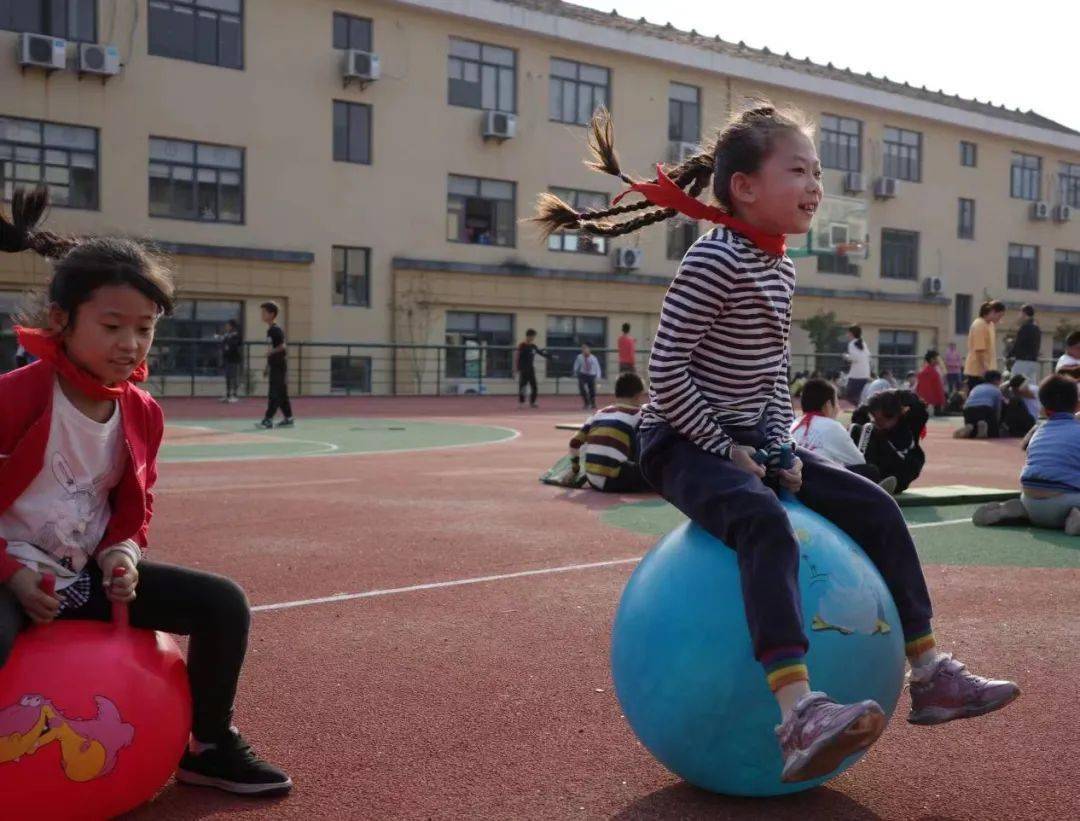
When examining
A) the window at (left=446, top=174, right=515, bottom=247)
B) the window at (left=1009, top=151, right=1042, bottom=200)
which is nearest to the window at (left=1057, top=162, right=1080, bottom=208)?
the window at (left=1009, top=151, right=1042, bottom=200)

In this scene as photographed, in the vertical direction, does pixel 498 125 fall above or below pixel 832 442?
above

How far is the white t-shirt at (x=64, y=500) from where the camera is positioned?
3.33 m

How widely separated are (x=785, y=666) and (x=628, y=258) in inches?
1411

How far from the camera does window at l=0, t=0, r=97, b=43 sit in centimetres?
2853

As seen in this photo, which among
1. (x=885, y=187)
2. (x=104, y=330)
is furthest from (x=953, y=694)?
(x=885, y=187)

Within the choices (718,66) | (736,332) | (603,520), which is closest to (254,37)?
(718,66)

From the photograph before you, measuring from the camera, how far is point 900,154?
1837 inches

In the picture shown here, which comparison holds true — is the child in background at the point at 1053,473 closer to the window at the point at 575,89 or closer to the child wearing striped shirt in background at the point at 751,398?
the child wearing striped shirt in background at the point at 751,398

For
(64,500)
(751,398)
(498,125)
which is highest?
(498,125)

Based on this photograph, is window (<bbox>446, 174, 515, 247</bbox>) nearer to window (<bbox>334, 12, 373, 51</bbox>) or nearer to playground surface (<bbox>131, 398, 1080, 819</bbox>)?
window (<bbox>334, 12, 373, 51</bbox>)

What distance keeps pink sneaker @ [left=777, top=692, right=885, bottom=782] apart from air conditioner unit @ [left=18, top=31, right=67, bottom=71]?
2910 cm

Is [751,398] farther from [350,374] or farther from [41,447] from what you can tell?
[350,374]

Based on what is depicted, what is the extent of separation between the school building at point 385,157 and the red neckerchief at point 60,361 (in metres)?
24.9

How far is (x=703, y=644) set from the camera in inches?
132
